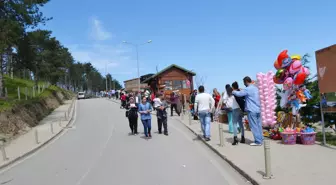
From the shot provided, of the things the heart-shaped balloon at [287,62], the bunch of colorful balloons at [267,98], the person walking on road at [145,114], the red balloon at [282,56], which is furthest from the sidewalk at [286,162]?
the person walking on road at [145,114]

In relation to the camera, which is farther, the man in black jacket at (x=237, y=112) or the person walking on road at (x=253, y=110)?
the man in black jacket at (x=237, y=112)

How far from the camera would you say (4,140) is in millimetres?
15172

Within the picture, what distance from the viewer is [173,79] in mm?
41688

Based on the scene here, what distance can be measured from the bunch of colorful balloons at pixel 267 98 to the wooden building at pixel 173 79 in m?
27.5

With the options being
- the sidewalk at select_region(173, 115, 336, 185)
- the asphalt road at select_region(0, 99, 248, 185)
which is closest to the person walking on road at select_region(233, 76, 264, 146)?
the sidewalk at select_region(173, 115, 336, 185)

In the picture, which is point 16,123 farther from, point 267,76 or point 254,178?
point 254,178

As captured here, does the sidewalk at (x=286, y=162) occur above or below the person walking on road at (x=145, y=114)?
below

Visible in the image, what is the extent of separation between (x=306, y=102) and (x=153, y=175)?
22.0 feet

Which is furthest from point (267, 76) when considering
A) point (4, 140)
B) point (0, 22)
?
point (0, 22)

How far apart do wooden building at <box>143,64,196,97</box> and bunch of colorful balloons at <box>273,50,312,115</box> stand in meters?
29.3

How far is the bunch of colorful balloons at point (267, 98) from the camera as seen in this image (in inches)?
499

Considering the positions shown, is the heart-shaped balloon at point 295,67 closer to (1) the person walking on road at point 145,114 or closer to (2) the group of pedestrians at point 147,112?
(2) the group of pedestrians at point 147,112

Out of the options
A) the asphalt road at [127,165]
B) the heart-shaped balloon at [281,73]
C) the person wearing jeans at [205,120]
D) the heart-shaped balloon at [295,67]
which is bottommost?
the asphalt road at [127,165]

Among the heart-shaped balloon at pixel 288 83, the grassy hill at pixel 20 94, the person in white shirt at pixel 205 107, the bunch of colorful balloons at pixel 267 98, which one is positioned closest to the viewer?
the heart-shaped balloon at pixel 288 83
